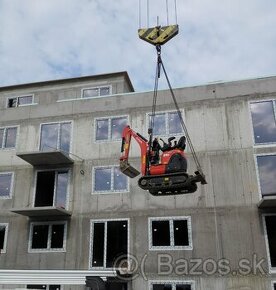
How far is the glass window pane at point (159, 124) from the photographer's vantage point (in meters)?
20.4

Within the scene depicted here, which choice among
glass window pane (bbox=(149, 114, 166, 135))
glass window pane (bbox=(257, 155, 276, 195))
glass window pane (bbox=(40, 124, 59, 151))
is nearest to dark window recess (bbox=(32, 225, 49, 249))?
glass window pane (bbox=(40, 124, 59, 151))

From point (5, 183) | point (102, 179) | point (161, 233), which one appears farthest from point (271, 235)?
point (5, 183)

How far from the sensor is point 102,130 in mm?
21219

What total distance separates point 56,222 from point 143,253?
4.80 meters

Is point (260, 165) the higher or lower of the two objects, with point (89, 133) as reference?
lower

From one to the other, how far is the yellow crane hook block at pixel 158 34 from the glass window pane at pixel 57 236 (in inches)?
412

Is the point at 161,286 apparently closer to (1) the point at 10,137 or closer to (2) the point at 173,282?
(2) the point at 173,282

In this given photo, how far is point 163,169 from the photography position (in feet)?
45.3

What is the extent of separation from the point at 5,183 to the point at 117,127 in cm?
676

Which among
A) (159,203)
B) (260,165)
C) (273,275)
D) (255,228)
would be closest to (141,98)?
(159,203)

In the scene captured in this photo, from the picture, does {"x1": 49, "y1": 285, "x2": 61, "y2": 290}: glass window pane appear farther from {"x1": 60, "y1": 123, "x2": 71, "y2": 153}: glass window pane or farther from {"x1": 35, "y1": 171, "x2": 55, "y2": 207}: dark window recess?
{"x1": 60, "y1": 123, "x2": 71, "y2": 153}: glass window pane

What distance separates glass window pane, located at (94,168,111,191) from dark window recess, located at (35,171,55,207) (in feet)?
7.88

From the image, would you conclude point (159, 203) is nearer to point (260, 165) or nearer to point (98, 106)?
point (260, 165)

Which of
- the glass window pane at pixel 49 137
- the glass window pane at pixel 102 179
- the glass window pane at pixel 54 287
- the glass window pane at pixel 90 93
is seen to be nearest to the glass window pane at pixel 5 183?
the glass window pane at pixel 49 137
